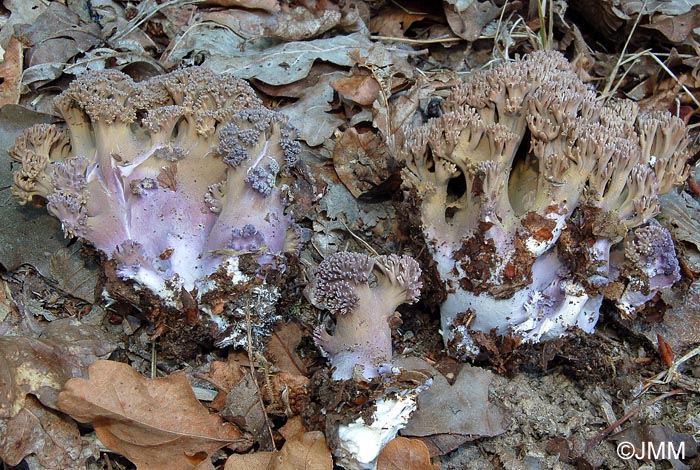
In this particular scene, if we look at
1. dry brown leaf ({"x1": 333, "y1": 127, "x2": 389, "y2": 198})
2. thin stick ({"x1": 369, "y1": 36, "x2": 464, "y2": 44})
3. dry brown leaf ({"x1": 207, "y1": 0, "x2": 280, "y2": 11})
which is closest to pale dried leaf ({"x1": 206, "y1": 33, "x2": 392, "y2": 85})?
thin stick ({"x1": 369, "y1": 36, "x2": 464, "y2": 44})

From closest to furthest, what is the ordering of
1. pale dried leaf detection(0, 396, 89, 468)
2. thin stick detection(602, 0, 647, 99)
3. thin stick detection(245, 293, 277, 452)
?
pale dried leaf detection(0, 396, 89, 468)
thin stick detection(245, 293, 277, 452)
thin stick detection(602, 0, 647, 99)

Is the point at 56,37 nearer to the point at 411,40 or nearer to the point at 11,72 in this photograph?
the point at 11,72

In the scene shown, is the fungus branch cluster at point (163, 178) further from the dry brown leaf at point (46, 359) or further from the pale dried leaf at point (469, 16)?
the pale dried leaf at point (469, 16)

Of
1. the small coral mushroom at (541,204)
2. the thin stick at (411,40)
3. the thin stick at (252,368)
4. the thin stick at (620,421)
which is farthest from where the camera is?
the thin stick at (411,40)

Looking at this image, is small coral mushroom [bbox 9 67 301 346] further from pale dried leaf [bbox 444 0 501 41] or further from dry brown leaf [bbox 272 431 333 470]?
pale dried leaf [bbox 444 0 501 41]

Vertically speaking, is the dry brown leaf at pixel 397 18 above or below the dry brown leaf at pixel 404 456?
above

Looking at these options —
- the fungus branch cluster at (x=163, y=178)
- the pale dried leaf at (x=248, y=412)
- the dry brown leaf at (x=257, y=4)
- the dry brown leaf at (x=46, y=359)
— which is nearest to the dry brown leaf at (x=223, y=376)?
the pale dried leaf at (x=248, y=412)
